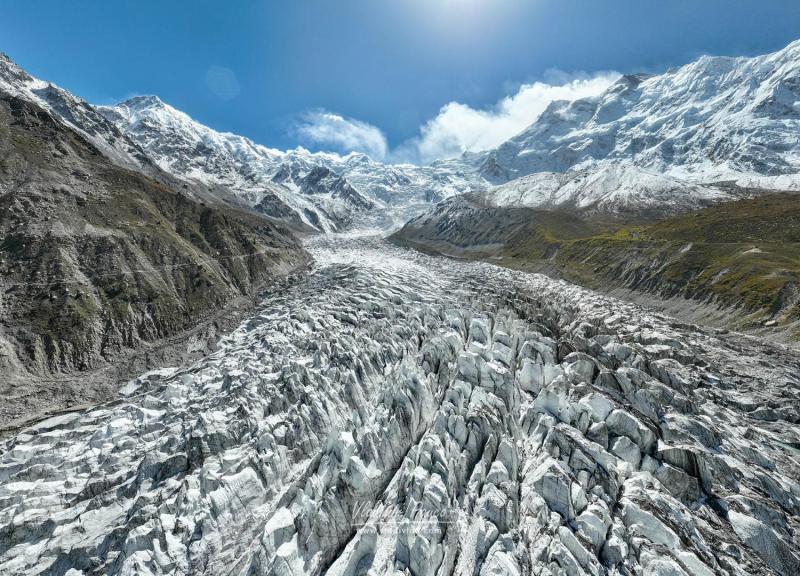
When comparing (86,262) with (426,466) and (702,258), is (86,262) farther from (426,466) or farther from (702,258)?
(702,258)

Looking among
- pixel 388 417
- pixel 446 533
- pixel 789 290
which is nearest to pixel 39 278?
pixel 388 417

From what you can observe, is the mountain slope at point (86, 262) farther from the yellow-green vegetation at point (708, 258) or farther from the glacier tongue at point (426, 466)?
the yellow-green vegetation at point (708, 258)

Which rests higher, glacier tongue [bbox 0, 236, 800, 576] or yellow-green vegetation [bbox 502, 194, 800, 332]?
yellow-green vegetation [bbox 502, 194, 800, 332]

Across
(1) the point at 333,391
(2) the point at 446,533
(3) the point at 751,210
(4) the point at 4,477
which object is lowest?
(4) the point at 4,477

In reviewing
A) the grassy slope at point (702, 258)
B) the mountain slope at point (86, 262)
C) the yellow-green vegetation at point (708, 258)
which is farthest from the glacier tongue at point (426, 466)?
the yellow-green vegetation at point (708, 258)

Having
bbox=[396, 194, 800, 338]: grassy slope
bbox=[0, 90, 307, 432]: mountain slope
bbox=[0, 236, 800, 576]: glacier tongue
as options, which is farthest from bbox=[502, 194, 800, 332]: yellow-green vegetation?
bbox=[0, 90, 307, 432]: mountain slope

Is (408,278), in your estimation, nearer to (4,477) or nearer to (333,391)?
(333,391)

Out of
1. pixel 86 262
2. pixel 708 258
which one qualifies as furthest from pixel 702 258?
pixel 86 262

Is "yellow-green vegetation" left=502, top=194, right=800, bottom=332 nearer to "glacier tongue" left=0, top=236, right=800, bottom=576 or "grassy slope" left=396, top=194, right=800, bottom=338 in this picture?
"grassy slope" left=396, top=194, right=800, bottom=338
